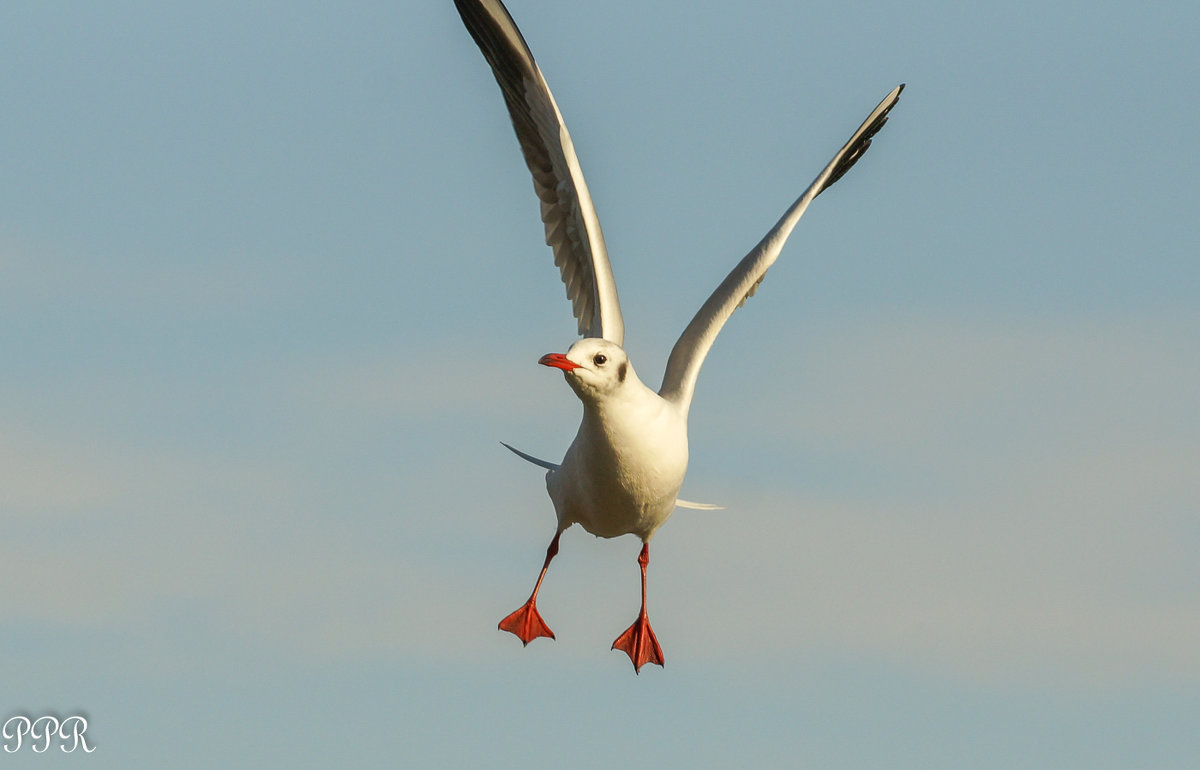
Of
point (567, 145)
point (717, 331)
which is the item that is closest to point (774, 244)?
point (717, 331)

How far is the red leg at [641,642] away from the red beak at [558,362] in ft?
10.9

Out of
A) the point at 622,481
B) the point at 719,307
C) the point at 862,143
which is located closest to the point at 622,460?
the point at 622,481

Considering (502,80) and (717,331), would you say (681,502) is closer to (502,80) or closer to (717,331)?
(717,331)

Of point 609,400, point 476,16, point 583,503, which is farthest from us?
point 476,16

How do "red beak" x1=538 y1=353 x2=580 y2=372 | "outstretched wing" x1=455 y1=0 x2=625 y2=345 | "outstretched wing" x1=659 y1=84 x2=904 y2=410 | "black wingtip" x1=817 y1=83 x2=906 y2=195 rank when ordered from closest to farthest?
"red beak" x1=538 y1=353 x2=580 y2=372
"outstretched wing" x1=455 y1=0 x2=625 y2=345
"outstretched wing" x1=659 y1=84 x2=904 y2=410
"black wingtip" x1=817 y1=83 x2=906 y2=195

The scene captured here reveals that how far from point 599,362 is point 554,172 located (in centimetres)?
308

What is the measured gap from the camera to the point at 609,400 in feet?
46.7

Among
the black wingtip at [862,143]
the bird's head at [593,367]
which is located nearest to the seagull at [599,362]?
the bird's head at [593,367]

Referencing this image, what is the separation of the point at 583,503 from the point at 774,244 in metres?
3.44

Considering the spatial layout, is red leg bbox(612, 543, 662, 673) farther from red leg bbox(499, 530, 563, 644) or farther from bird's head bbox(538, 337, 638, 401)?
bird's head bbox(538, 337, 638, 401)

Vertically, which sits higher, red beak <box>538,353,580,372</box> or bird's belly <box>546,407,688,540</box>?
red beak <box>538,353,580,372</box>

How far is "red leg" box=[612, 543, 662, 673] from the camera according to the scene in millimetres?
16656

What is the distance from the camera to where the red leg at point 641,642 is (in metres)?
16.7

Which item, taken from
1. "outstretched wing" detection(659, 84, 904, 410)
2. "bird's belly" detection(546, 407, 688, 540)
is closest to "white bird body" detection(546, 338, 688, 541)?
"bird's belly" detection(546, 407, 688, 540)
